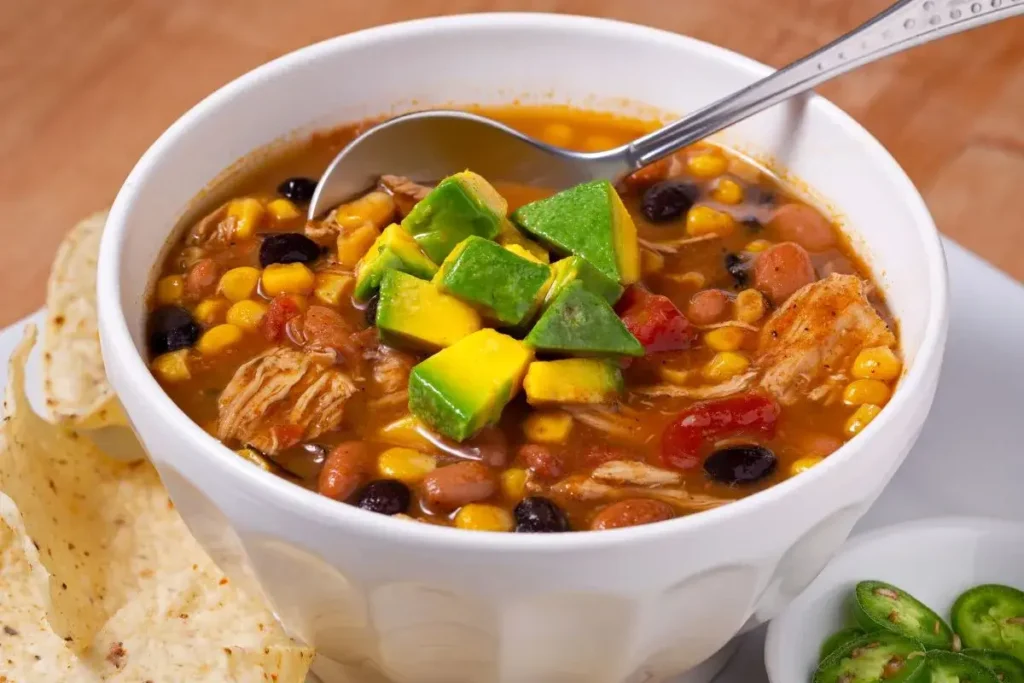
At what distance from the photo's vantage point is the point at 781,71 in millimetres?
2654

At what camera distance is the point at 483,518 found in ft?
6.79

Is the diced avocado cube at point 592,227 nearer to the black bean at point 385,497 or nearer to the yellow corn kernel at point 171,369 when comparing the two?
the black bean at point 385,497

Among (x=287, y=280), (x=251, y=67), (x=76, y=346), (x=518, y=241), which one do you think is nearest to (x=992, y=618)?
(x=518, y=241)

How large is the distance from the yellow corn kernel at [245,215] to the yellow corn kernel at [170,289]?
20 centimetres

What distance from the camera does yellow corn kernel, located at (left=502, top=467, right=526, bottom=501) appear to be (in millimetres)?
2160

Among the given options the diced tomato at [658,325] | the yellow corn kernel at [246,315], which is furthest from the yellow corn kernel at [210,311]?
the diced tomato at [658,325]

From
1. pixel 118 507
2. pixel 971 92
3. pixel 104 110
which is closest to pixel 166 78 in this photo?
pixel 104 110

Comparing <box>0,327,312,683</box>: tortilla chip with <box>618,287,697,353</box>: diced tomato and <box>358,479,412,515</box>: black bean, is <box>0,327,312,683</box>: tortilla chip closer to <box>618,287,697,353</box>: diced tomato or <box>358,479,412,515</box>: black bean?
<box>358,479,412,515</box>: black bean

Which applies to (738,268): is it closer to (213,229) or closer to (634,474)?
(634,474)

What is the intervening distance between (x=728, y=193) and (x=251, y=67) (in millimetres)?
2202

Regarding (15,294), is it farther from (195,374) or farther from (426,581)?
(426,581)

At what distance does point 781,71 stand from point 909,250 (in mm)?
502

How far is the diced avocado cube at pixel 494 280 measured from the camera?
2.29 m

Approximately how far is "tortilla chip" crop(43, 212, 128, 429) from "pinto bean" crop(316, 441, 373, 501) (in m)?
0.69
